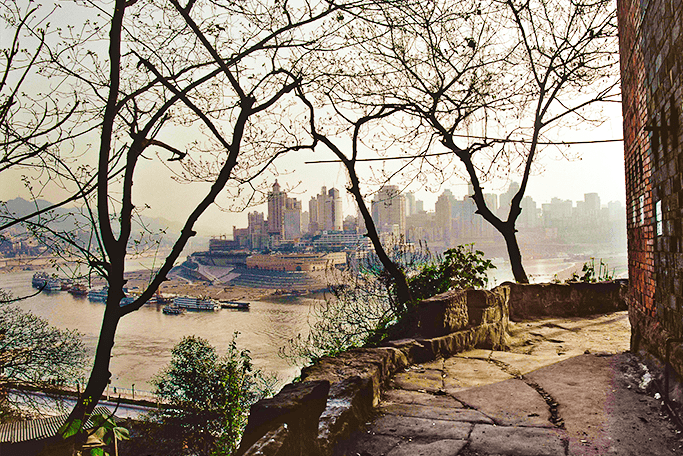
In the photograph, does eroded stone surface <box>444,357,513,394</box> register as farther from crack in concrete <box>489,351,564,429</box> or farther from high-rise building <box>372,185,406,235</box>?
high-rise building <box>372,185,406,235</box>

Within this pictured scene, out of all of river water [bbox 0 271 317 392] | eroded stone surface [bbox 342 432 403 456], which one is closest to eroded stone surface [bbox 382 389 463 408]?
eroded stone surface [bbox 342 432 403 456]

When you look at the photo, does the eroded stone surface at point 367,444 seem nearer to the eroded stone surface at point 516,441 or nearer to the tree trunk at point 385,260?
the eroded stone surface at point 516,441

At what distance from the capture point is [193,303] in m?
25.4

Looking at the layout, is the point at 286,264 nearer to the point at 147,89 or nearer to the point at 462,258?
the point at 462,258

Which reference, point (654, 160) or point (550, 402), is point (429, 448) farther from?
point (654, 160)

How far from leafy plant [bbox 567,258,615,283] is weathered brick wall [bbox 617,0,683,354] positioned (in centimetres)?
339

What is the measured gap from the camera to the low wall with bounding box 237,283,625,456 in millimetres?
1685

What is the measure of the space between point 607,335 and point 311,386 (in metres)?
4.34

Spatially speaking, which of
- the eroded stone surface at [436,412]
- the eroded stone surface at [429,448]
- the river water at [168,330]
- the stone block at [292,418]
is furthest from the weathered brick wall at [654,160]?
the river water at [168,330]

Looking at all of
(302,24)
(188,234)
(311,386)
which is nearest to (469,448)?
(311,386)

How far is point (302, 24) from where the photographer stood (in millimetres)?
4809

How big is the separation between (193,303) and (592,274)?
2220cm

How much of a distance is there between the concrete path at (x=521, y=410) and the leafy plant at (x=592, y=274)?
3342 millimetres

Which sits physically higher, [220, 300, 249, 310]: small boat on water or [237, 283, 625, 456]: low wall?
[237, 283, 625, 456]: low wall
